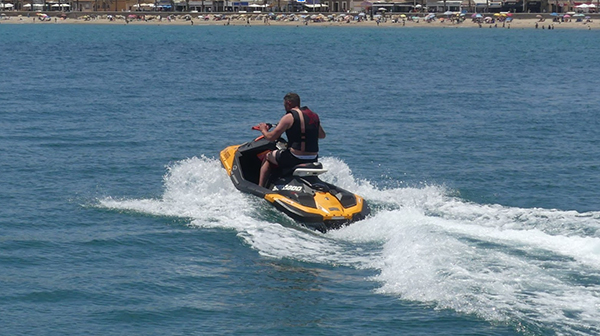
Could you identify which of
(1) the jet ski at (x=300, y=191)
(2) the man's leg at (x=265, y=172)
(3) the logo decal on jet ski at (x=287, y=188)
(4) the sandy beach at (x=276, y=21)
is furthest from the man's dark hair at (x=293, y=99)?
(4) the sandy beach at (x=276, y=21)

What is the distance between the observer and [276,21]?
436 feet

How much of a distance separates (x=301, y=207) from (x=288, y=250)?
1.15 meters

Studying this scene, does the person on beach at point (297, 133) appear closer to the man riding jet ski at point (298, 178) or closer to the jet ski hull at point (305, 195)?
the man riding jet ski at point (298, 178)

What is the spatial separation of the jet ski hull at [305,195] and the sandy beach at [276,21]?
10460 centimetres

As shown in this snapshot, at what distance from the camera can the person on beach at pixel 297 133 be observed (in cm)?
1447

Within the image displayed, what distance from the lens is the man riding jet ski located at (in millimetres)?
13711

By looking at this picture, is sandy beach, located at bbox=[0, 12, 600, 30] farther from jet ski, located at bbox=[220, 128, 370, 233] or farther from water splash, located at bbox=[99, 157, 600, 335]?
water splash, located at bbox=[99, 157, 600, 335]

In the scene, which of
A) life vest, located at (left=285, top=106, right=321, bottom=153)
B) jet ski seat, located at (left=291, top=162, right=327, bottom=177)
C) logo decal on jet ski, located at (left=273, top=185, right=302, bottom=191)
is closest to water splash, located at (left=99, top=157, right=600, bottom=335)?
logo decal on jet ski, located at (left=273, top=185, right=302, bottom=191)

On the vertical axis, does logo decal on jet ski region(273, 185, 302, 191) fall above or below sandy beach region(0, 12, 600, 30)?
below

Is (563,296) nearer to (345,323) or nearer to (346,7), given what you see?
(345,323)

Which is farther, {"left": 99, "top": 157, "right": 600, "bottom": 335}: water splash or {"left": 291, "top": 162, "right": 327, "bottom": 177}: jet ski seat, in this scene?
{"left": 291, "top": 162, "right": 327, "bottom": 177}: jet ski seat

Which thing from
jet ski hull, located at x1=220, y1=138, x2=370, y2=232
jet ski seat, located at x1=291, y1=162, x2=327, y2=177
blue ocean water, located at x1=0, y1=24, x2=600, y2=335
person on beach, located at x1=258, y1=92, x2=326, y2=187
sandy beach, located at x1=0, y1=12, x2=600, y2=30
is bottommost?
blue ocean water, located at x1=0, y1=24, x2=600, y2=335

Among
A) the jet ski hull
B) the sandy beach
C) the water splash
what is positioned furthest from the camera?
the sandy beach

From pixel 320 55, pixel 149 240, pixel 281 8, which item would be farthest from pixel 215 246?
pixel 281 8
